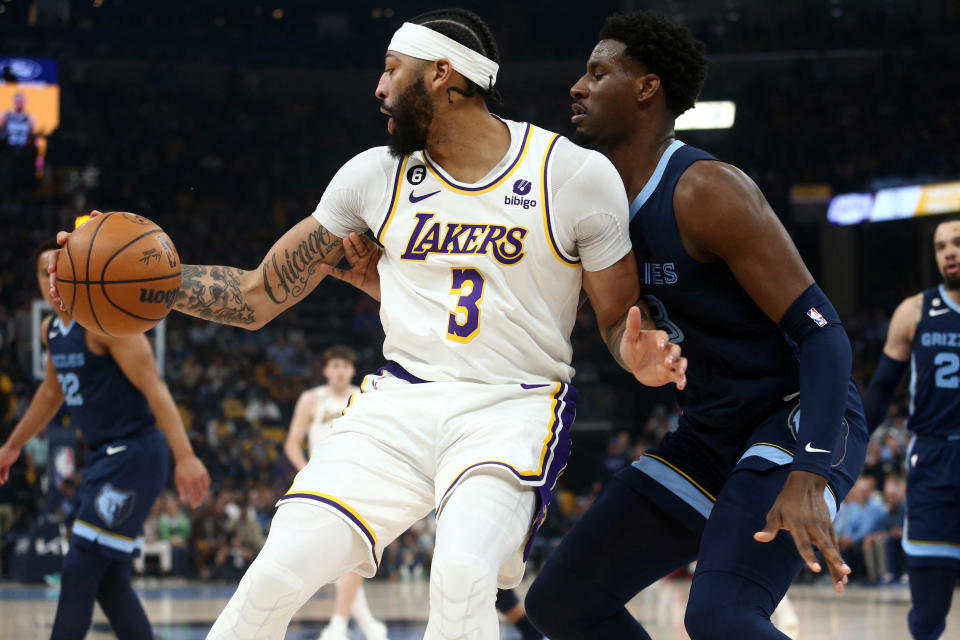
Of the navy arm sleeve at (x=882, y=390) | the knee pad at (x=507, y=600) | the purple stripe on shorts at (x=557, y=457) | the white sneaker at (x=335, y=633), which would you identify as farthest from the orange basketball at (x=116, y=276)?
the white sneaker at (x=335, y=633)

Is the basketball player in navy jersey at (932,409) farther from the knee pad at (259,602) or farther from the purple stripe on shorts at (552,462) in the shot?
the knee pad at (259,602)

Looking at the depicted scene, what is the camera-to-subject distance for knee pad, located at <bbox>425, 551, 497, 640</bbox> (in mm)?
2699

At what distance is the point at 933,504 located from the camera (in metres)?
5.69

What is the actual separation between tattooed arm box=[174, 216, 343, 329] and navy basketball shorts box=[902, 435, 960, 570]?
3.69 m

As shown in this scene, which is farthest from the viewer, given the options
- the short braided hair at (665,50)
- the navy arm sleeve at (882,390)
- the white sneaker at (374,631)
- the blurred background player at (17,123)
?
the blurred background player at (17,123)

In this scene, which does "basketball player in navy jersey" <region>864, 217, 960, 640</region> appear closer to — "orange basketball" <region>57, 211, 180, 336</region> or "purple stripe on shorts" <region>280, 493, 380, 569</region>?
"purple stripe on shorts" <region>280, 493, 380, 569</region>

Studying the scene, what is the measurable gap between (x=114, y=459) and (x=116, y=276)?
2.49 meters

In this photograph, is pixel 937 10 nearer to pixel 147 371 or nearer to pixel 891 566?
pixel 891 566

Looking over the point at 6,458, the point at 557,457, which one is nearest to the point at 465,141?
the point at 557,457

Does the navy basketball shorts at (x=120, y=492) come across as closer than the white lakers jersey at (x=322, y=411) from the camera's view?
Yes

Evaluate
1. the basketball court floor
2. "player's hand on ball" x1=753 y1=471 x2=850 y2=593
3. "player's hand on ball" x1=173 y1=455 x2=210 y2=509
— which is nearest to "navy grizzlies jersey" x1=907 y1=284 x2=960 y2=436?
the basketball court floor

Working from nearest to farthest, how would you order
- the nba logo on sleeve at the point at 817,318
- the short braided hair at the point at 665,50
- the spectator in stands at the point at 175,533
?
1. the nba logo on sleeve at the point at 817,318
2. the short braided hair at the point at 665,50
3. the spectator in stands at the point at 175,533

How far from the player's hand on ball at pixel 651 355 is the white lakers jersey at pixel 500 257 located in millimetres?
270

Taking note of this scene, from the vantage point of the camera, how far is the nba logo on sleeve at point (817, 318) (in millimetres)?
2983
